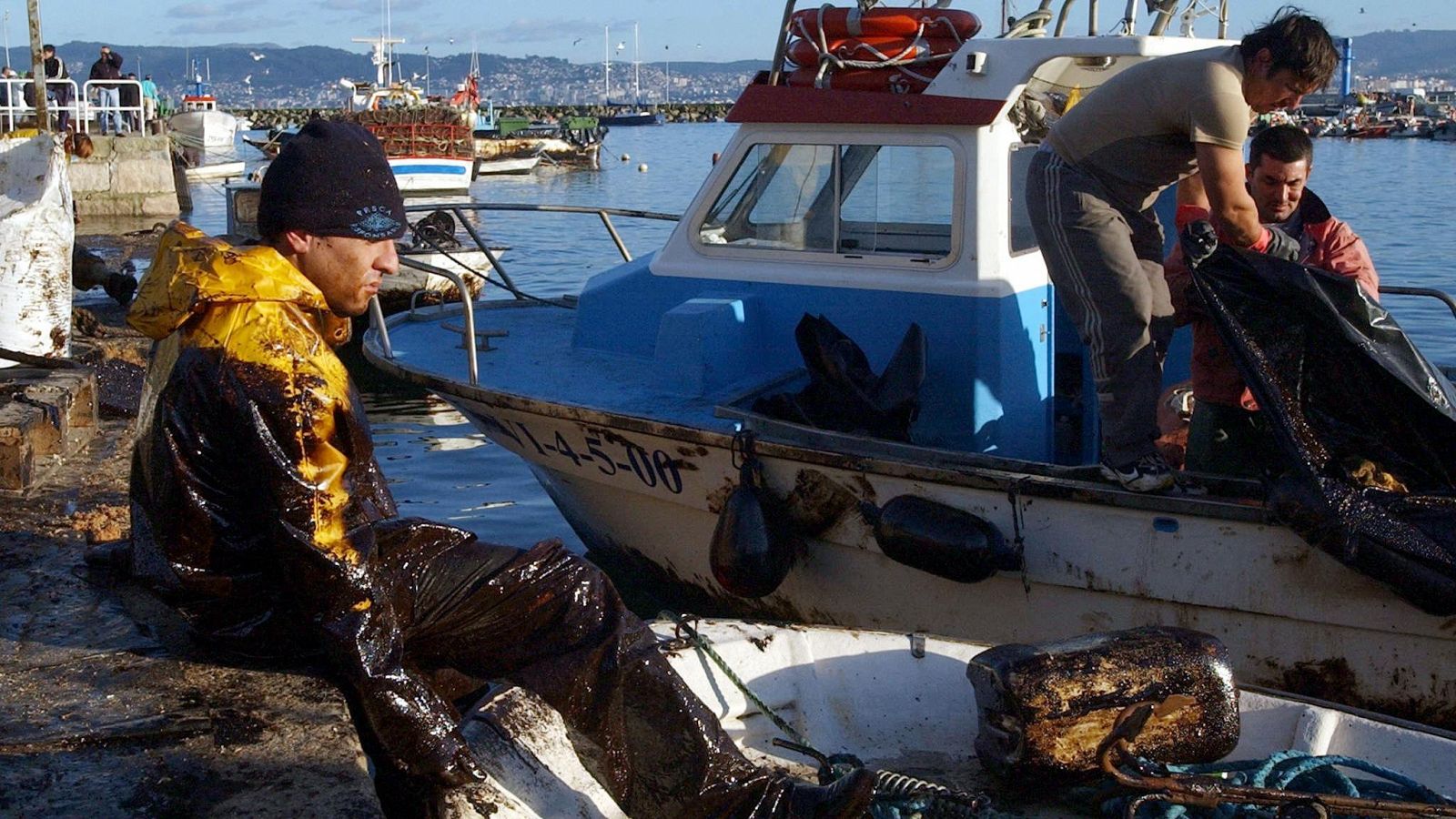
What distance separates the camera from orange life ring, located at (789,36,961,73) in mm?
6074

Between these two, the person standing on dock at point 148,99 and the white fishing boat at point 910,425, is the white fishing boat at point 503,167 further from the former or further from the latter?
the white fishing boat at point 910,425

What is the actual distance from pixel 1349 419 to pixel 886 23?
2548 millimetres

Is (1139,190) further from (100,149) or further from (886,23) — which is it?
(100,149)

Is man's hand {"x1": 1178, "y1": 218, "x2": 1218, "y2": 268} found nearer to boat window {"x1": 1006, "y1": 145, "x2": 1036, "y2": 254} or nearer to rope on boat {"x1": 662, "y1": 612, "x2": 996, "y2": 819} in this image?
boat window {"x1": 1006, "y1": 145, "x2": 1036, "y2": 254}

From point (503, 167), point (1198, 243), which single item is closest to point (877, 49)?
point (1198, 243)

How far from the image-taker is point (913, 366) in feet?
18.1

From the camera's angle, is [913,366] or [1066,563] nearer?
[1066,563]

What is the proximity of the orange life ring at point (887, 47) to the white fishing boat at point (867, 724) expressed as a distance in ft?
8.79

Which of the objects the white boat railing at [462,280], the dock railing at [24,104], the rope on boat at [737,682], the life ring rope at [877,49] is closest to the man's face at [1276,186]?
the life ring rope at [877,49]

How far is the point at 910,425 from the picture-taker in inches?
225

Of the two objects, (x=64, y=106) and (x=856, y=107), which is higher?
(x=64, y=106)

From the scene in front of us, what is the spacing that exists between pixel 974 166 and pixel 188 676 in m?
3.62

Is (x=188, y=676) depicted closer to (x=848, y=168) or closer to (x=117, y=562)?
(x=117, y=562)

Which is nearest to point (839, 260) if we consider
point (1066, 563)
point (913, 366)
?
point (913, 366)
